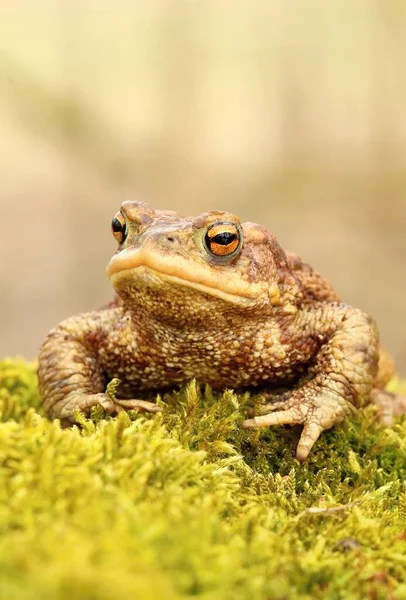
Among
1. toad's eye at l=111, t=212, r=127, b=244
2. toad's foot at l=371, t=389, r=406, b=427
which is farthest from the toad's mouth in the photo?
toad's foot at l=371, t=389, r=406, b=427

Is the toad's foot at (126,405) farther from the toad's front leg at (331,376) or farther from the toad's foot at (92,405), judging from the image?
the toad's front leg at (331,376)

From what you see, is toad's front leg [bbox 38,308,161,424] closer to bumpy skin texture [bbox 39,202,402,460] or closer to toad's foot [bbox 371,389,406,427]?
bumpy skin texture [bbox 39,202,402,460]

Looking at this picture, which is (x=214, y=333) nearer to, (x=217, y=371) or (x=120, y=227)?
(x=217, y=371)

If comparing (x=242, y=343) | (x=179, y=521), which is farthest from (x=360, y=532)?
(x=242, y=343)

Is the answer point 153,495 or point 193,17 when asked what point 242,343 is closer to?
point 153,495

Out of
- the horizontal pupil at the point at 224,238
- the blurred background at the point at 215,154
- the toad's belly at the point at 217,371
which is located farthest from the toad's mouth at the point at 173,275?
the blurred background at the point at 215,154

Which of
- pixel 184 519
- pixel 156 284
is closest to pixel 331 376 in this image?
pixel 156 284

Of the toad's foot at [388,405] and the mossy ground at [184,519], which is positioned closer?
the mossy ground at [184,519]

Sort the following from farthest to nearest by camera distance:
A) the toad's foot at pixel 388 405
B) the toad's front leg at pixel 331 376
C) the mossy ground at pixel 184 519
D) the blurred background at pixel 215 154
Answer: the blurred background at pixel 215 154 < the toad's foot at pixel 388 405 < the toad's front leg at pixel 331 376 < the mossy ground at pixel 184 519
